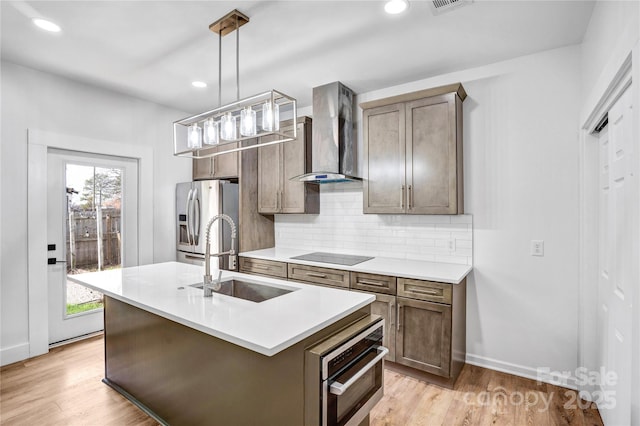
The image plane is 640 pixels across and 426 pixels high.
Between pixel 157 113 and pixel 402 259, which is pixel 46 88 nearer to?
pixel 157 113

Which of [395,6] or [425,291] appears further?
[425,291]

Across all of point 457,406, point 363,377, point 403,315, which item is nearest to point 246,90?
point 403,315

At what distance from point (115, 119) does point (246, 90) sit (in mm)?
1519

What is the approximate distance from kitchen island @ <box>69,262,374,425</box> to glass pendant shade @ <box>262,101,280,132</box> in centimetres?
100

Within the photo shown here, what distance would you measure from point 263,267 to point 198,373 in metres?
1.84

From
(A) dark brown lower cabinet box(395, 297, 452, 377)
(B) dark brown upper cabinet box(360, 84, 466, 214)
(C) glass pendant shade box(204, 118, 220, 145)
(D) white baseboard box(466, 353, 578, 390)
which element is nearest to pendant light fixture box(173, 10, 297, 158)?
(C) glass pendant shade box(204, 118, 220, 145)

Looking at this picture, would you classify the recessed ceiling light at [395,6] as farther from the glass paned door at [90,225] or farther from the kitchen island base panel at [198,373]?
the glass paned door at [90,225]

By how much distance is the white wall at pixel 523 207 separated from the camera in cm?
257

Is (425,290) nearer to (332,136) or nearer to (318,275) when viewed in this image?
(318,275)

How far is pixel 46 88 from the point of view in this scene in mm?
3145

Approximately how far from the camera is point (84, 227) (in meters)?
3.46

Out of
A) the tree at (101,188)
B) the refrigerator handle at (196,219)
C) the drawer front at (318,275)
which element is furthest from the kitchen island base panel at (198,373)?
the tree at (101,188)

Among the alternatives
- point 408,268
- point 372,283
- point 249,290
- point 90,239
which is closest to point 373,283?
point 372,283

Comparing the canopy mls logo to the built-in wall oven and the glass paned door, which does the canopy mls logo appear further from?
the glass paned door
